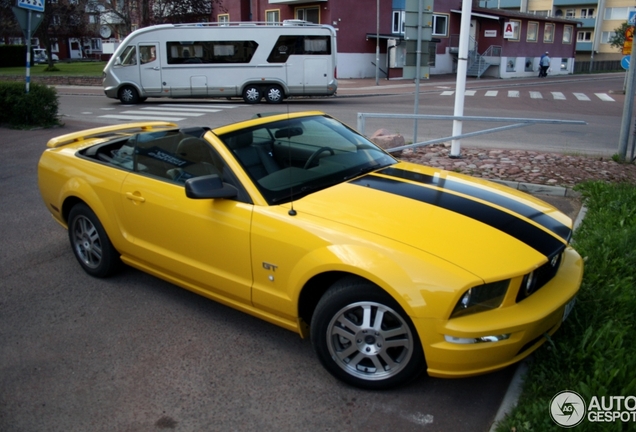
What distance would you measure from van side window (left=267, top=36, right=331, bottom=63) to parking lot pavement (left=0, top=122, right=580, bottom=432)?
17696 mm

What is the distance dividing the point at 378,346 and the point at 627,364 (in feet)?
4.51

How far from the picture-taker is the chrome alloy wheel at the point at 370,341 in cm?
323

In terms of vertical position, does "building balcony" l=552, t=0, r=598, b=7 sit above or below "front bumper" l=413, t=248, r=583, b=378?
above

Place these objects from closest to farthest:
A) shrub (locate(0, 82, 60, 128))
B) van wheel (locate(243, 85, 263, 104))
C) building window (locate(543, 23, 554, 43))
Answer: shrub (locate(0, 82, 60, 128)), van wheel (locate(243, 85, 263, 104)), building window (locate(543, 23, 554, 43))

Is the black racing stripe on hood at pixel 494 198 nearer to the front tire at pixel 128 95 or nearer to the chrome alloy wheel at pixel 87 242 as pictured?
the chrome alloy wheel at pixel 87 242

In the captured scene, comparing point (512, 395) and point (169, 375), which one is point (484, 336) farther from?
point (169, 375)

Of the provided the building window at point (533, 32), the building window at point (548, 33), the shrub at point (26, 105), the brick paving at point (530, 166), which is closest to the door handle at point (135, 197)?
the brick paving at point (530, 166)

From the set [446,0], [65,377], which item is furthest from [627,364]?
[446,0]

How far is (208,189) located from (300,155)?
2.86 ft

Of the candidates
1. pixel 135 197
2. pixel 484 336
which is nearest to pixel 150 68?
pixel 135 197

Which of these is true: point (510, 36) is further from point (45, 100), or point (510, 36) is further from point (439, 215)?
point (439, 215)

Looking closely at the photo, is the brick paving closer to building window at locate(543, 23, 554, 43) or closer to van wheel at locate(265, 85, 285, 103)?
van wheel at locate(265, 85, 285, 103)

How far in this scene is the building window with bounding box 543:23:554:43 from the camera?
4619 cm

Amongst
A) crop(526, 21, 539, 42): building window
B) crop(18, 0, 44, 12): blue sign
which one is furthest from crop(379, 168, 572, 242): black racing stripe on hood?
crop(526, 21, 539, 42): building window
